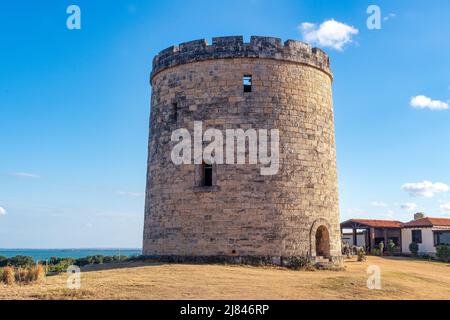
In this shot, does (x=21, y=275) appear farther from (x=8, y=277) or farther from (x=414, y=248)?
(x=414, y=248)

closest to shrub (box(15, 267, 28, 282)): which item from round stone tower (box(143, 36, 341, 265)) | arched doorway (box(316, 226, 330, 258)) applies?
round stone tower (box(143, 36, 341, 265))

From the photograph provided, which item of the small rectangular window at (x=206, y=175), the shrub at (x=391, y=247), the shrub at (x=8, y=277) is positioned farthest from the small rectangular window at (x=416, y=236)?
the shrub at (x=8, y=277)

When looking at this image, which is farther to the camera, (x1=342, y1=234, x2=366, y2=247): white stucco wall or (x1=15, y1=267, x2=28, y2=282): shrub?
(x1=342, y1=234, x2=366, y2=247): white stucco wall

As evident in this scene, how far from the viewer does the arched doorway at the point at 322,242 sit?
16.1 metres

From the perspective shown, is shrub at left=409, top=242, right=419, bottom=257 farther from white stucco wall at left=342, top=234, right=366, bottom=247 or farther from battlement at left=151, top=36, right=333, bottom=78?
battlement at left=151, top=36, right=333, bottom=78

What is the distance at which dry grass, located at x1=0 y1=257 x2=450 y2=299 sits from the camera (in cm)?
968

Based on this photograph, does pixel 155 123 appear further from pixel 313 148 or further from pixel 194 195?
pixel 313 148

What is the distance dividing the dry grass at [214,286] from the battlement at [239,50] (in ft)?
23.1

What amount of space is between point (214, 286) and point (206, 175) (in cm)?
563

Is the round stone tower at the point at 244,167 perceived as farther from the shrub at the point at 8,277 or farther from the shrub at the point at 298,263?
the shrub at the point at 8,277

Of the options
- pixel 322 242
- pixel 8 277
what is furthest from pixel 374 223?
pixel 8 277

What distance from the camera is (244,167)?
1504 centimetres

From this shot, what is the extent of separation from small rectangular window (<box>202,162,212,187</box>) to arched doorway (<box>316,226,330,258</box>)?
417 cm

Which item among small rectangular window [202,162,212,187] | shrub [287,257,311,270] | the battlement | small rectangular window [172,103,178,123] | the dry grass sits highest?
the battlement
